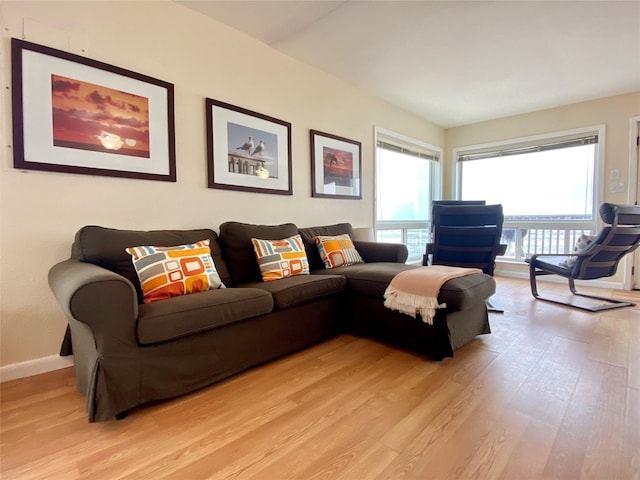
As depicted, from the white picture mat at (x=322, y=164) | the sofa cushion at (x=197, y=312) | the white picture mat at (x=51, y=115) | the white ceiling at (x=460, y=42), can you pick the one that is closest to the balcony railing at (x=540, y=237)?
the white ceiling at (x=460, y=42)

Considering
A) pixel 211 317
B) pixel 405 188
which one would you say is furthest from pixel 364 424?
pixel 405 188

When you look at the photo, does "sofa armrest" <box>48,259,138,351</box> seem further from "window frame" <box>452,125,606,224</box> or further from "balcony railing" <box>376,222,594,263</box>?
"window frame" <box>452,125,606,224</box>

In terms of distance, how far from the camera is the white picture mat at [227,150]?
251 cm

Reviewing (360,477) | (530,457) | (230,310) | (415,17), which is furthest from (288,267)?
(415,17)

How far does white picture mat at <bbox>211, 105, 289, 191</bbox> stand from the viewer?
2510 mm

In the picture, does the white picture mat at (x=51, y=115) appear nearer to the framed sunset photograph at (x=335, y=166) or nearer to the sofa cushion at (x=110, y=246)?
the sofa cushion at (x=110, y=246)

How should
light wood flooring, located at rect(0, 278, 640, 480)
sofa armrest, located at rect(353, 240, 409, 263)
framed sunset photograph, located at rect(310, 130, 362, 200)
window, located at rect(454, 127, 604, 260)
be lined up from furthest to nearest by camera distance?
window, located at rect(454, 127, 604, 260) → framed sunset photograph, located at rect(310, 130, 362, 200) → sofa armrest, located at rect(353, 240, 409, 263) → light wood flooring, located at rect(0, 278, 640, 480)

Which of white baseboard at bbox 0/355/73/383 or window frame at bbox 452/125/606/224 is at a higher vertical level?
window frame at bbox 452/125/606/224

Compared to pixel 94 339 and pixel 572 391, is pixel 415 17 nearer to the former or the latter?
pixel 572 391

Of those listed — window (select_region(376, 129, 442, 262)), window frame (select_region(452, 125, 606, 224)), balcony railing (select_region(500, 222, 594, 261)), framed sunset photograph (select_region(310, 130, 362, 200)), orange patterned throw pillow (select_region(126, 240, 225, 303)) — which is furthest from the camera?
window (select_region(376, 129, 442, 262))

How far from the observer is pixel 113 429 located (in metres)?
1.33

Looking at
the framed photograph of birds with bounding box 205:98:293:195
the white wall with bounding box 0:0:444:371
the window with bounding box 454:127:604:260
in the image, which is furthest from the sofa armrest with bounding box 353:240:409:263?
the window with bounding box 454:127:604:260

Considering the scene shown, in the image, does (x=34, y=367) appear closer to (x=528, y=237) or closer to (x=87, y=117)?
(x=87, y=117)

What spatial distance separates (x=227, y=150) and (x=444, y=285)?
1.93 meters
